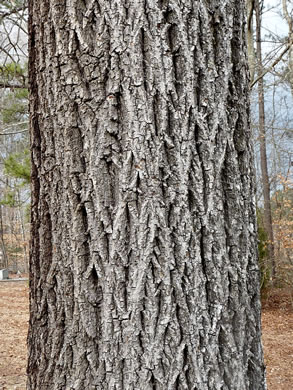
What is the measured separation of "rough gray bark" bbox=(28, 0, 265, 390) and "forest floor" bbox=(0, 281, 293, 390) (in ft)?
13.8

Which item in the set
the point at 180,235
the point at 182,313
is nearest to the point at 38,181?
the point at 180,235

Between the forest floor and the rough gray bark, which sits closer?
the rough gray bark

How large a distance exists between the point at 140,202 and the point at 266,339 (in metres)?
7.38

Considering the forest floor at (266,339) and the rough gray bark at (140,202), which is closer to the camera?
the rough gray bark at (140,202)

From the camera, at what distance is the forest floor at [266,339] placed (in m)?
5.37

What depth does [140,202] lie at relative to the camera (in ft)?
3.92

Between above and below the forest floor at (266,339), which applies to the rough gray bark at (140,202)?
above

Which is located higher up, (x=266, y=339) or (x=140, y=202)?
(x=140, y=202)

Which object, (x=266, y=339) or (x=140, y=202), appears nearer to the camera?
(x=140, y=202)

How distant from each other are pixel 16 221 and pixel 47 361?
80.9ft

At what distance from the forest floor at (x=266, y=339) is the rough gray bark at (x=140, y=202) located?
4204 mm

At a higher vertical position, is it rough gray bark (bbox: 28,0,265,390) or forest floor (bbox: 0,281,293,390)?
rough gray bark (bbox: 28,0,265,390)

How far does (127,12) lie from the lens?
46.9 inches

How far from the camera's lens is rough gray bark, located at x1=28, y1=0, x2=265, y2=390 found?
3.89ft
